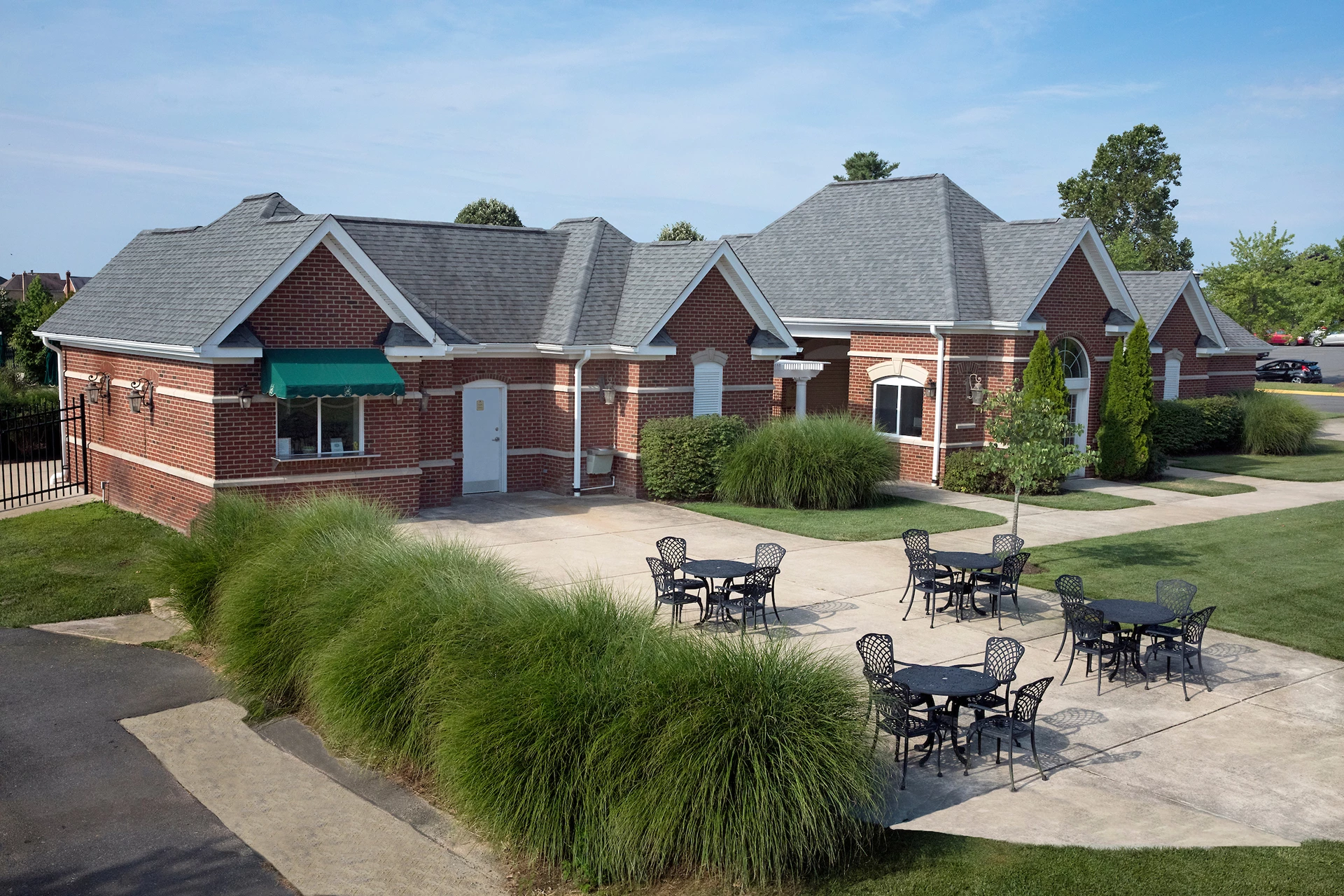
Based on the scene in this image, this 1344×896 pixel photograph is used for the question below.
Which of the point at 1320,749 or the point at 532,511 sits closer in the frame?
the point at 1320,749

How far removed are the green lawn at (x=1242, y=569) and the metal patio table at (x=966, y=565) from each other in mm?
1978

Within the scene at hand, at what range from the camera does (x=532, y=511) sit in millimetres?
21156

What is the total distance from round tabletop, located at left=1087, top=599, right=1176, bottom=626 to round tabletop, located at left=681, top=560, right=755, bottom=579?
4.06m

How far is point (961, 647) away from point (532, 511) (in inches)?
402

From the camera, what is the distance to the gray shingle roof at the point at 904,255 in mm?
25547

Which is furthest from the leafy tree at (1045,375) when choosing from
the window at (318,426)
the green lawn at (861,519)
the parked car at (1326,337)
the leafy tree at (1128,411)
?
the parked car at (1326,337)

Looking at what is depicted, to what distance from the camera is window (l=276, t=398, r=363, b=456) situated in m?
18.4

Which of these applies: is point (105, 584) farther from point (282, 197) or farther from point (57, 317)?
point (57, 317)

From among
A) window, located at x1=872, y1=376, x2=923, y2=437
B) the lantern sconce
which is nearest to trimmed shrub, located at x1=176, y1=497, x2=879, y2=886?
the lantern sconce

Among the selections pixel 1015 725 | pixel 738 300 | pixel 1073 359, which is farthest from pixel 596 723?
pixel 1073 359

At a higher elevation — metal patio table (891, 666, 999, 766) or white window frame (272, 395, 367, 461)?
white window frame (272, 395, 367, 461)

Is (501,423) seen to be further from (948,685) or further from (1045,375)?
(948,685)

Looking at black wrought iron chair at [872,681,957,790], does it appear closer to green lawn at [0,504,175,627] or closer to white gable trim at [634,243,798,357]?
green lawn at [0,504,175,627]

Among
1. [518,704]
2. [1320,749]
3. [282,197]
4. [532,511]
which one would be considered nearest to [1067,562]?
[1320,749]
